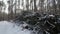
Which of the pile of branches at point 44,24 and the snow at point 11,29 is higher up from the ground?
the pile of branches at point 44,24

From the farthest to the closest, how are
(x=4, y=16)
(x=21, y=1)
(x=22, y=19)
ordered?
(x=21, y=1), (x=4, y=16), (x=22, y=19)

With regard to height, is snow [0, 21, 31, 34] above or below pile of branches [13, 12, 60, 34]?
below

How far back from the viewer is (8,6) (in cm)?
678

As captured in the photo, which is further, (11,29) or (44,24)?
(11,29)

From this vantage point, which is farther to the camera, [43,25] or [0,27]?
[0,27]

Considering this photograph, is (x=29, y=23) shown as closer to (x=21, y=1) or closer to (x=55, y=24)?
(x=55, y=24)

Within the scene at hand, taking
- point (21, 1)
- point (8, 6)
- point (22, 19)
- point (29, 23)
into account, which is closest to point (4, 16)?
point (8, 6)

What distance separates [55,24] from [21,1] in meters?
3.49

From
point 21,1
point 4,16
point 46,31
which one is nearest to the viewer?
point 46,31

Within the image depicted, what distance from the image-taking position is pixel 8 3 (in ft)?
22.5

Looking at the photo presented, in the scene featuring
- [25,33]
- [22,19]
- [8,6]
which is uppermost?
[8,6]

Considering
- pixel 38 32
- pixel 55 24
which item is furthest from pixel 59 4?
pixel 38 32

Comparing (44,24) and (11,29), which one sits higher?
(44,24)

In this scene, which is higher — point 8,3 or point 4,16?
point 8,3
